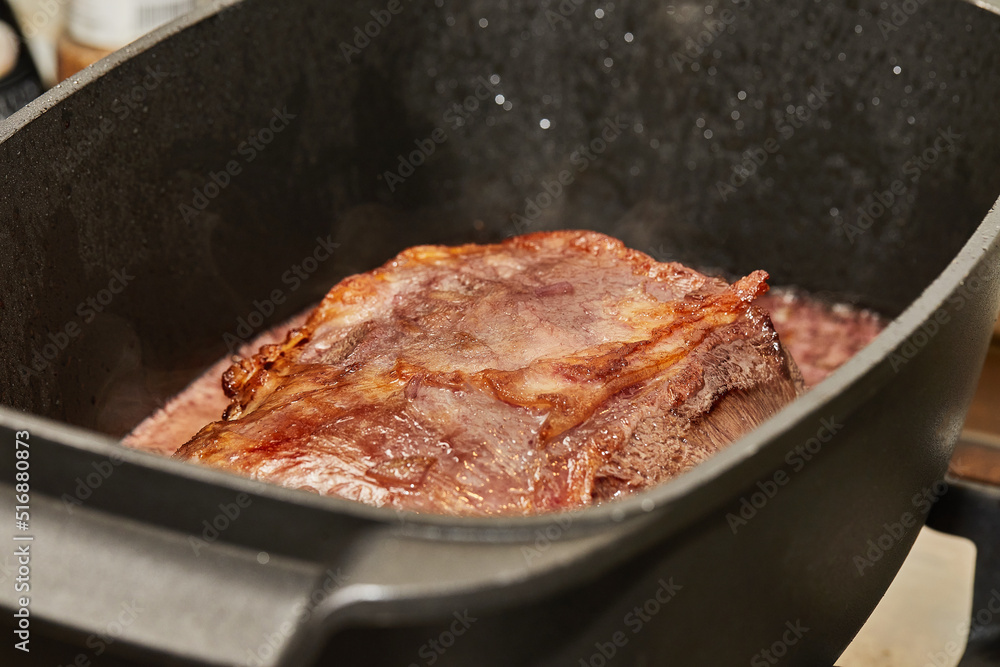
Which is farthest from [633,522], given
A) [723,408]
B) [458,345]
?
[458,345]

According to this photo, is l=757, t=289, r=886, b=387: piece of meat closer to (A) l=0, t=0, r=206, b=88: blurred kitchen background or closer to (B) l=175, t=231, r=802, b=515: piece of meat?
(B) l=175, t=231, r=802, b=515: piece of meat

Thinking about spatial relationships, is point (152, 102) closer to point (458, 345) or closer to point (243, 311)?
point (243, 311)

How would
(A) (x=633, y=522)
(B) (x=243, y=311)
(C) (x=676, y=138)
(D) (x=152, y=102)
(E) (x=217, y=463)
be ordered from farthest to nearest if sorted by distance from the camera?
(C) (x=676, y=138), (B) (x=243, y=311), (D) (x=152, y=102), (E) (x=217, y=463), (A) (x=633, y=522)

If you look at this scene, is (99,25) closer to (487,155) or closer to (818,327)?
(487,155)

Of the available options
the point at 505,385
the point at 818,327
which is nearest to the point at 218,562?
the point at 505,385

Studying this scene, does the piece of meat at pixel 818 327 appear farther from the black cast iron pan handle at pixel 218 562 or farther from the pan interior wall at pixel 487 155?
the black cast iron pan handle at pixel 218 562

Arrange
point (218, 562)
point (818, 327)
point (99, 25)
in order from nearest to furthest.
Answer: point (218, 562), point (818, 327), point (99, 25)
